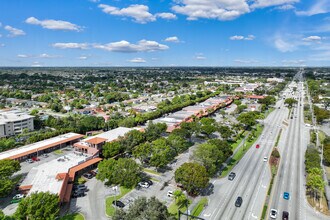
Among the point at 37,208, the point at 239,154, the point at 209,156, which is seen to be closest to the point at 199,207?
the point at 209,156

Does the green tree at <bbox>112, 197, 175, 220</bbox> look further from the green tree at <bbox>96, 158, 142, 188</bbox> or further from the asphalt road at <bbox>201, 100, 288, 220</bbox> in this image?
the green tree at <bbox>96, 158, 142, 188</bbox>

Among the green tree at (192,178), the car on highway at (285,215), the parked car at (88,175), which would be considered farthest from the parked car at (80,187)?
the car on highway at (285,215)

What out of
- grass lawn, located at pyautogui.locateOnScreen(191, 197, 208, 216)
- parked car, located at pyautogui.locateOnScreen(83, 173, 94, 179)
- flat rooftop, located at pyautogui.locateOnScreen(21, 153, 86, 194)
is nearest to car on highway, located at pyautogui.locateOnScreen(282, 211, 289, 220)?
grass lawn, located at pyautogui.locateOnScreen(191, 197, 208, 216)

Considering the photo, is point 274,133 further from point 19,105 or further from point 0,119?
point 19,105

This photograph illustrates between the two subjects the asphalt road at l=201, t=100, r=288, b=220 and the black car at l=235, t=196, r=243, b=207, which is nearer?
the asphalt road at l=201, t=100, r=288, b=220

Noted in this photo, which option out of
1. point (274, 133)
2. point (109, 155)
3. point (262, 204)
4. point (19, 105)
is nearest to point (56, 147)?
point (109, 155)
